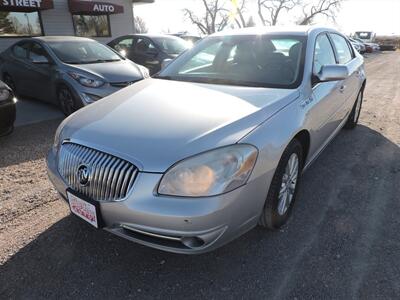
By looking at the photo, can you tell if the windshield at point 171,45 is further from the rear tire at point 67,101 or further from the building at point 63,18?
the building at point 63,18

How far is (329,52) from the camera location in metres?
3.75

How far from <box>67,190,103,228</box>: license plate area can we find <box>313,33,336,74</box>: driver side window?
7.18 feet

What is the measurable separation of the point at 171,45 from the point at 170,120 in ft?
23.6

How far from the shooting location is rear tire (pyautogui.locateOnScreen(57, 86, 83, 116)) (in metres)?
5.73

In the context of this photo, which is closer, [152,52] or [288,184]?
[288,184]

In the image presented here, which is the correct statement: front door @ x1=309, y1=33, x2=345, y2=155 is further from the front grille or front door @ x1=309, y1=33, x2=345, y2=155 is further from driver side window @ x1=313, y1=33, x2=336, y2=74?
the front grille

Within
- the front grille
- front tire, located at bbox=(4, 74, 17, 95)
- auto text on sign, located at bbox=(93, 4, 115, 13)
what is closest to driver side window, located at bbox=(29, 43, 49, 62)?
front tire, located at bbox=(4, 74, 17, 95)

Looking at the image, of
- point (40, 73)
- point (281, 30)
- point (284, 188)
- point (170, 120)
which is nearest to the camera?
point (170, 120)

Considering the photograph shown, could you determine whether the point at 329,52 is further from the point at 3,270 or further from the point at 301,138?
the point at 3,270

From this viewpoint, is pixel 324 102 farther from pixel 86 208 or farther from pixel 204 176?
pixel 86 208

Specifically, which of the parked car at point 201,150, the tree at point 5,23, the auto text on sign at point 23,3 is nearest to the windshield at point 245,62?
the parked car at point 201,150

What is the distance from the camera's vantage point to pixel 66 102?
236 inches

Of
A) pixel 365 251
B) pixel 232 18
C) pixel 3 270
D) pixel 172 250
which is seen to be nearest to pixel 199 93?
pixel 172 250

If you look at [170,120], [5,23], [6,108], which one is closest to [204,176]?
[170,120]
